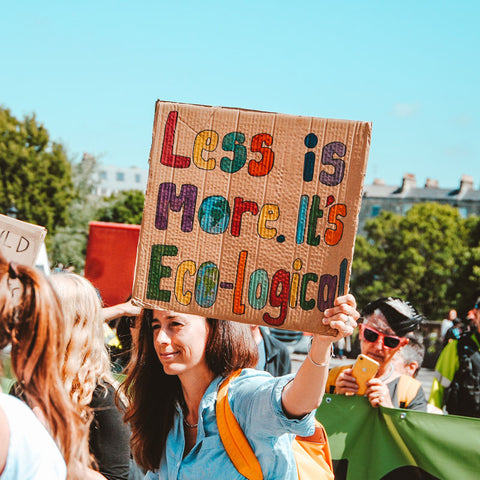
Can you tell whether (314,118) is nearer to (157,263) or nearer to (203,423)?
(157,263)

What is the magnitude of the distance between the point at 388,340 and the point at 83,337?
71.2 inches

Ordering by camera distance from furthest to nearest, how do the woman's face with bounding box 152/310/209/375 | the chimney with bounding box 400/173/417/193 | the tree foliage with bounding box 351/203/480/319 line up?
the chimney with bounding box 400/173/417/193 < the tree foliage with bounding box 351/203/480/319 < the woman's face with bounding box 152/310/209/375

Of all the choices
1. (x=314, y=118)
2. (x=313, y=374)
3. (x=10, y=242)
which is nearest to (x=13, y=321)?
(x=313, y=374)

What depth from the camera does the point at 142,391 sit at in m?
2.69

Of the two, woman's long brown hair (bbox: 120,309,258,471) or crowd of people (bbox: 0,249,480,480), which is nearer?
crowd of people (bbox: 0,249,480,480)

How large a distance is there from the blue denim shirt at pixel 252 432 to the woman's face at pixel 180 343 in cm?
12

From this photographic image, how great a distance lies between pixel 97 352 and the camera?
9.54 feet

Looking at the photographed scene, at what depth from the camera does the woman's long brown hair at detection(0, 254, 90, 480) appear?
1705 millimetres

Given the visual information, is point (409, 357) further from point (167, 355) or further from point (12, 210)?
point (12, 210)

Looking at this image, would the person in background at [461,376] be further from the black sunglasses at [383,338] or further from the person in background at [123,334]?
the person in background at [123,334]

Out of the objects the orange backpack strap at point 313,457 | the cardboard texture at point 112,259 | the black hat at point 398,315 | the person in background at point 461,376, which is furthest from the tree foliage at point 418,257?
the orange backpack strap at point 313,457

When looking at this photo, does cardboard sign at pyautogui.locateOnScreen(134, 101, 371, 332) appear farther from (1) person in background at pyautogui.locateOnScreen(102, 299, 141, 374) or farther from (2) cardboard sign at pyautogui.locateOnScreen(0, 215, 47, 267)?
(1) person in background at pyautogui.locateOnScreen(102, 299, 141, 374)

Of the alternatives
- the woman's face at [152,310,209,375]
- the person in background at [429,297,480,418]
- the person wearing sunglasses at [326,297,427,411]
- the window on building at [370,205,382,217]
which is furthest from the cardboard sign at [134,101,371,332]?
the window on building at [370,205,382,217]

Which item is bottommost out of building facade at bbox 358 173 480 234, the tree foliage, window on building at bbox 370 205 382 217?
the tree foliage
